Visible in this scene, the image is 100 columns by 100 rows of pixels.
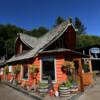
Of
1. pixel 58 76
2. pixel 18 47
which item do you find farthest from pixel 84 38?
pixel 58 76

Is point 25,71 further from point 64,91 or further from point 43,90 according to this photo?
point 64,91

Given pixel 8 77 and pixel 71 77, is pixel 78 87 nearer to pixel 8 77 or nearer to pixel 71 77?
pixel 71 77

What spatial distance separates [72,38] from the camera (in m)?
20.3

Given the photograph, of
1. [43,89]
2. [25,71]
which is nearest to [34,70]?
[43,89]

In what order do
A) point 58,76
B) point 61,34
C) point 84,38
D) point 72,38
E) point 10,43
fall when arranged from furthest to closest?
point 84,38
point 10,43
point 72,38
point 61,34
point 58,76

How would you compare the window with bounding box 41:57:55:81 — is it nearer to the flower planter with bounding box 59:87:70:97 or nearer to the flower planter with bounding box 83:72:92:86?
the flower planter with bounding box 59:87:70:97

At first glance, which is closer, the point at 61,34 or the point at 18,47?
the point at 61,34

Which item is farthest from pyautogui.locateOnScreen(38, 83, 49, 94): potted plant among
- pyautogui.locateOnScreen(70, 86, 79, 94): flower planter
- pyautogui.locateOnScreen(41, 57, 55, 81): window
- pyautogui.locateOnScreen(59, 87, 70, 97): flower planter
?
pyautogui.locateOnScreen(70, 86, 79, 94): flower planter

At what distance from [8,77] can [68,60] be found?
44.2ft

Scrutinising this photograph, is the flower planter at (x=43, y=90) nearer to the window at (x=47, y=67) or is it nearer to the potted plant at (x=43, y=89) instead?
the potted plant at (x=43, y=89)

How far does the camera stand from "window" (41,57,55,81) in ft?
49.5

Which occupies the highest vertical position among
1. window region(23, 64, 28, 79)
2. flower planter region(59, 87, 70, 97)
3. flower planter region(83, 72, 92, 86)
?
window region(23, 64, 28, 79)

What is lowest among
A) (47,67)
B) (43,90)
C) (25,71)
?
(43,90)

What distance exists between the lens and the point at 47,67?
50.8 ft
